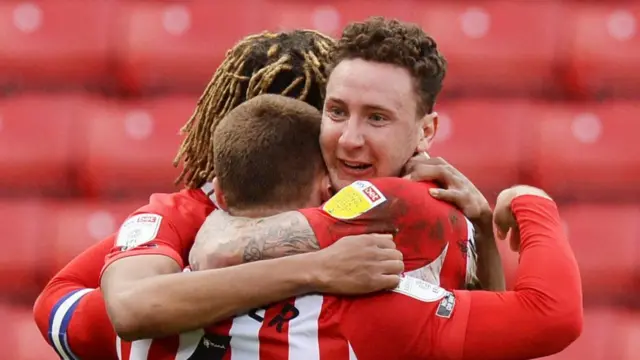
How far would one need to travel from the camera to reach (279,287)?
1.20 metres

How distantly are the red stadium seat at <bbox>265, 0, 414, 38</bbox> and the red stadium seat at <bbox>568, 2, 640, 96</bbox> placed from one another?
1.68 ft

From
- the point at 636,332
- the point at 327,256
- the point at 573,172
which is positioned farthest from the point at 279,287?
the point at 573,172

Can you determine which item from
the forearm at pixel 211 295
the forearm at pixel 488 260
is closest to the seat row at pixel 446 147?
the forearm at pixel 488 260

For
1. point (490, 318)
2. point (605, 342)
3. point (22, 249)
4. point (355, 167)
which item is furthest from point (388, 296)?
point (22, 249)

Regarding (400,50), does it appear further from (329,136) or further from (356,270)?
(356,270)

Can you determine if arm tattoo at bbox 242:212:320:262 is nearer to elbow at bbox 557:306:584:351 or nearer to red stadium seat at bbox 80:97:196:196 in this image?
elbow at bbox 557:306:584:351

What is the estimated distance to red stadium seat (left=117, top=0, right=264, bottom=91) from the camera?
3.14 metres

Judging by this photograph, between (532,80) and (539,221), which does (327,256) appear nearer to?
(539,221)

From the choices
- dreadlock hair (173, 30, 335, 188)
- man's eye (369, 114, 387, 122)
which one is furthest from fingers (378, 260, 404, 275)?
dreadlock hair (173, 30, 335, 188)

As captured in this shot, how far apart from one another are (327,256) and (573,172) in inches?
74.7

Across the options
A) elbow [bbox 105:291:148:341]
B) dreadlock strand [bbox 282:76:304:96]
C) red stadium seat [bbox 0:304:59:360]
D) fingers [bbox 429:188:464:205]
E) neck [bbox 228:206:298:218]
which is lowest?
red stadium seat [bbox 0:304:59:360]

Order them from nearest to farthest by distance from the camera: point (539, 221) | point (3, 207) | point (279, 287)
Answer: point (279, 287) → point (539, 221) → point (3, 207)

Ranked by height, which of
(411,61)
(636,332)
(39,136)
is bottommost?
(636,332)

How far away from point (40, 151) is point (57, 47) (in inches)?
14.5
